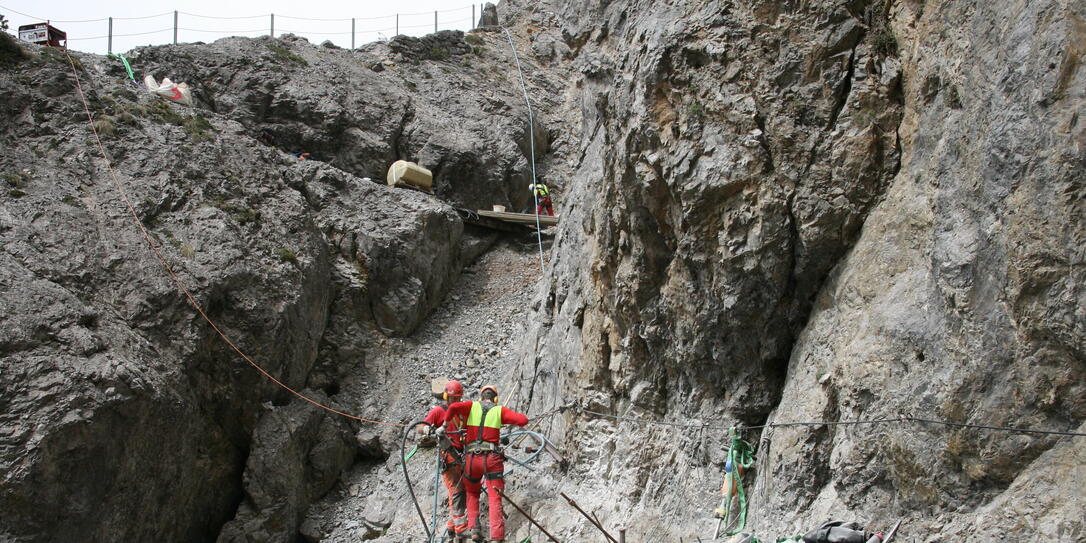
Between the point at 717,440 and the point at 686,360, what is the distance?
1.06 metres

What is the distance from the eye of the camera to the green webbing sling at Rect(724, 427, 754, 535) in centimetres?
821

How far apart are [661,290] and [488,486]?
3329 mm

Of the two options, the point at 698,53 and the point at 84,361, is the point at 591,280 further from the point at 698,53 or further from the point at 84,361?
the point at 84,361

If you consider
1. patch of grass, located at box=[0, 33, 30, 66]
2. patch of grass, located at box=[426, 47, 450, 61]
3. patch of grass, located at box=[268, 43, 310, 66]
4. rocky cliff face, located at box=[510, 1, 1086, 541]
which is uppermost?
patch of grass, located at box=[426, 47, 450, 61]

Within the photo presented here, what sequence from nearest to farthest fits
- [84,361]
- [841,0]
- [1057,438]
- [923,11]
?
[1057,438] → [923,11] → [841,0] → [84,361]

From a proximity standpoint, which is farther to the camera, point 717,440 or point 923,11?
point 717,440

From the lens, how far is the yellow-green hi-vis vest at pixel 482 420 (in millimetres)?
10039

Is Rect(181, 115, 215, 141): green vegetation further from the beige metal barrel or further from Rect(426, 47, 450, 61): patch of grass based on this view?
Rect(426, 47, 450, 61): patch of grass

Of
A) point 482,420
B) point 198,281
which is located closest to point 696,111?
point 482,420

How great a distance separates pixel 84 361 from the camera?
1189 centimetres

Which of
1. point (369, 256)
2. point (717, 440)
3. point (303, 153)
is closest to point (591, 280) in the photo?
point (717, 440)

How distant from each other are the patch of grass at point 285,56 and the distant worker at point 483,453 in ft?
64.0

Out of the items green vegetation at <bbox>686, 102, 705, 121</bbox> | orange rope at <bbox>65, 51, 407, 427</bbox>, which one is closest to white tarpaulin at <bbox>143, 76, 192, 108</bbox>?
→ orange rope at <bbox>65, 51, 407, 427</bbox>

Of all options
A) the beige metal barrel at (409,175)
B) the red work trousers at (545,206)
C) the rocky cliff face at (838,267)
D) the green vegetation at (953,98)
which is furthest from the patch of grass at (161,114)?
the green vegetation at (953,98)
